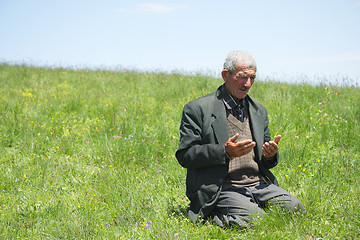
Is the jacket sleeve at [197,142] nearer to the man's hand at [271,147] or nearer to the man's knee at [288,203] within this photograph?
the man's hand at [271,147]

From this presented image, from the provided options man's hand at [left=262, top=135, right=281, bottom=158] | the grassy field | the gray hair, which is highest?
the gray hair

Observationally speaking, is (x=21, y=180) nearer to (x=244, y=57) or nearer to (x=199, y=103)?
(x=199, y=103)

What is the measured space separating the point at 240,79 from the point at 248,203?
1.33 meters

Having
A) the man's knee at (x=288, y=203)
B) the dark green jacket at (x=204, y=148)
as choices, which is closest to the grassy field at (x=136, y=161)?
the man's knee at (x=288, y=203)

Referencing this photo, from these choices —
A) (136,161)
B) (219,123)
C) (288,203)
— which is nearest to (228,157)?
(219,123)

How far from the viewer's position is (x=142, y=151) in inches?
228

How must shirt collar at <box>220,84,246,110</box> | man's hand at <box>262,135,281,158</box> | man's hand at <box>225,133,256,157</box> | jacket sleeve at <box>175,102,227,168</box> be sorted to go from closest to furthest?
man's hand at <box>225,133,256,157</box>
jacket sleeve at <box>175,102,227,168</box>
man's hand at <box>262,135,281,158</box>
shirt collar at <box>220,84,246,110</box>

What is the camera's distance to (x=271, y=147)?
3578mm

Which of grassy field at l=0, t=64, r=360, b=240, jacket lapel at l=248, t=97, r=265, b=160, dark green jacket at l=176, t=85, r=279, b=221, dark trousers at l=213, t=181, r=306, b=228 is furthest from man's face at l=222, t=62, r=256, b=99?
grassy field at l=0, t=64, r=360, b=240

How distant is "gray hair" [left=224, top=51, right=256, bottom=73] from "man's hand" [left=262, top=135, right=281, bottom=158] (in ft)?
2.77

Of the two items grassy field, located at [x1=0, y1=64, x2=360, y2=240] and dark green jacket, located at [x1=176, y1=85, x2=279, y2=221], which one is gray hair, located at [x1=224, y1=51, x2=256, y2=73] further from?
grassy field, located at [x1=0, y1=64, x2=360, y2=240]

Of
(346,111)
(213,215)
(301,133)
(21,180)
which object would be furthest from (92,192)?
(346,111)

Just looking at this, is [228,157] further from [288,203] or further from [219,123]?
[288,203]

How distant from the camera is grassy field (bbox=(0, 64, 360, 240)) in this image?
3.64 m
